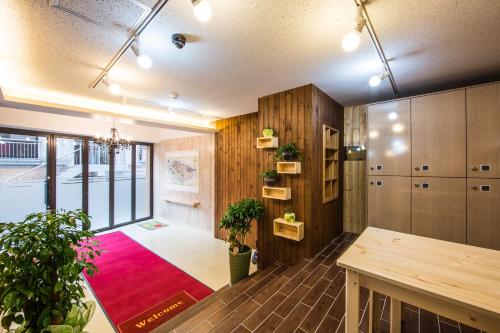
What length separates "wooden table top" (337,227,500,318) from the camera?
90 cm

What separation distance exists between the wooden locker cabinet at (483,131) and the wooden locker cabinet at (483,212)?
111 mm

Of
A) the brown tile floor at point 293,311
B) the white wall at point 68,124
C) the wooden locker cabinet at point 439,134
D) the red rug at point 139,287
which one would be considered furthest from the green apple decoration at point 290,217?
the white wall at point 68,124

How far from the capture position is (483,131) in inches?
88.7

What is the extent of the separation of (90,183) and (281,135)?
497 centimetres

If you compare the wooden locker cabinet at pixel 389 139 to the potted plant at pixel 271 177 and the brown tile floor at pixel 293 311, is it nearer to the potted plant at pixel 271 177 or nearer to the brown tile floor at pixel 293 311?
the potted plant at pixel 271 177

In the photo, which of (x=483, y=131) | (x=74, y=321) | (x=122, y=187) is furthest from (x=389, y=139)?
(x=122, y=187)

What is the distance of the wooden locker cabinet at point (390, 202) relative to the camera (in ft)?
8.87

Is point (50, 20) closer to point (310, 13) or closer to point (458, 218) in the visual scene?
point (310, 13)

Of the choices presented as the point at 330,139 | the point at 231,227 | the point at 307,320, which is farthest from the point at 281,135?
the point at 307,320

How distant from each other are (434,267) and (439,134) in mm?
2104

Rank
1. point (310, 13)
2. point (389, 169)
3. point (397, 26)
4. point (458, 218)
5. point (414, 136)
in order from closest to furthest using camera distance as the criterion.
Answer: point (310, 13) → point (397, 26) → point (458, 218) → point (414, 136) → point (389, 169)

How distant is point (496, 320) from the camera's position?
0.87 metres

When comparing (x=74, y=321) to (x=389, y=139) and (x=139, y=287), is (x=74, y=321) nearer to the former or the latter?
(x=139, y=287)

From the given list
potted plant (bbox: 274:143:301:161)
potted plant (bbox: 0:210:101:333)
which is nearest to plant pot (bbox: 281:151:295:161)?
potted plant (bbox: 274:143:301:161)
